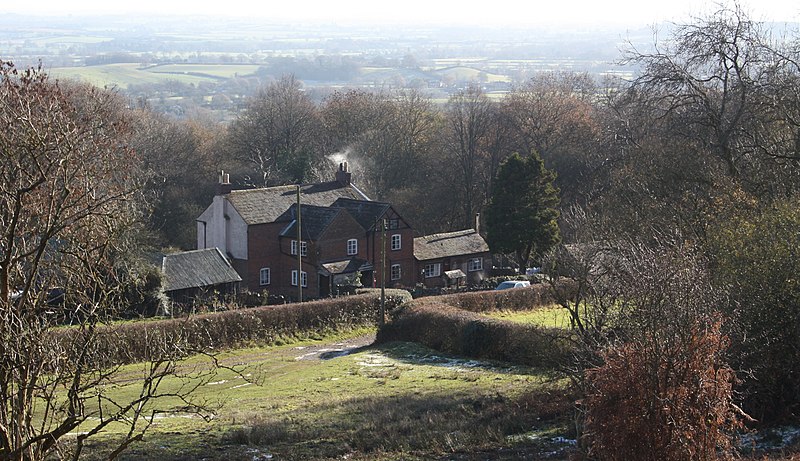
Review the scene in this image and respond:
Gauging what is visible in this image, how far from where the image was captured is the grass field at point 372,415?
18.9 metres

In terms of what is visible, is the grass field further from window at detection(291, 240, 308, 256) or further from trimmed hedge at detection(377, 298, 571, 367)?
A: window at detection(291, 240, 308, 256)

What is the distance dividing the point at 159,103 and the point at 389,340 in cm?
12567

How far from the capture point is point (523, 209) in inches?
2007

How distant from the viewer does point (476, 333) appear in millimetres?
31719

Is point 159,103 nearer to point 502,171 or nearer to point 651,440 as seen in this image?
point 502,171

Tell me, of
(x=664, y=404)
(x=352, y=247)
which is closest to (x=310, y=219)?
(x=352, y=247)

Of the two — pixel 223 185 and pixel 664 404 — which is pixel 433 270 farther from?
pixel 664 404

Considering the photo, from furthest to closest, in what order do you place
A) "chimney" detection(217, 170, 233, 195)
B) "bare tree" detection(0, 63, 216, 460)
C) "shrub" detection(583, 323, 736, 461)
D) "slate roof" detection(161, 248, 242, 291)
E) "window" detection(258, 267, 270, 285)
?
"window" detection(258, 267, 270, 285) → "chimney" detection(217, 170, 233, 195) → "slate roof" detection(161, 248, 242, 291) → "shrub" detection(583, 323, 736, 461) → "bare tree" detection(0, 63, 216, 460)

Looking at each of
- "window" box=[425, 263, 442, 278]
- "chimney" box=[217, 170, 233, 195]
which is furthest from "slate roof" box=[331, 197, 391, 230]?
"chimney" box=[217, 170, 233, 195]

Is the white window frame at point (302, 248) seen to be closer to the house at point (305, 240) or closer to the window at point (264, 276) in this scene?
the house at point (305, 240)

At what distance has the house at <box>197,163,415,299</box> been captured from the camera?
47156 mm

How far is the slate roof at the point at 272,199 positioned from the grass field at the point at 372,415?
17.1m

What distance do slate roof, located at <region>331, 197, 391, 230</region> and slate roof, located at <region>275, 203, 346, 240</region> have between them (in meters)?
1.13

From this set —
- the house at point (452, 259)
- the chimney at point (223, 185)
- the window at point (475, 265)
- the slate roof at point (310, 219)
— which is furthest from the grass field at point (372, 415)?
the window at point (475, 265)
